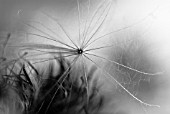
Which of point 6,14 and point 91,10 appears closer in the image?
point 91,10

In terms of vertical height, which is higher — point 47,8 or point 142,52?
point 47,8

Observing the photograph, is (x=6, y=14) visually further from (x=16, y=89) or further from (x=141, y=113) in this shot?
(x=141, y=113)

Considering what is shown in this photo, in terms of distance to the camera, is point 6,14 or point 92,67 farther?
point 6,14

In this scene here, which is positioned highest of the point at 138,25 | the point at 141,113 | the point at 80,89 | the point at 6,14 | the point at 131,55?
the point at 6,14

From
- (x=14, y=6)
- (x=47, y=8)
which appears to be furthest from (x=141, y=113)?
(x=14, y=6)

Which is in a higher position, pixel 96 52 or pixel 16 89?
pixel 96 52

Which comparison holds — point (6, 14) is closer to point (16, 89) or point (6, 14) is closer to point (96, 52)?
point (16, 89)

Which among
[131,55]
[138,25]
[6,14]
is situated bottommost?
[131,55]

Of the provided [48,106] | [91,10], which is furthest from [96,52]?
[48,106]
